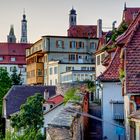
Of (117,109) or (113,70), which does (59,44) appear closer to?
(117,109)

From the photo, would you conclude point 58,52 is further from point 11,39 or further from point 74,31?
point 11,39

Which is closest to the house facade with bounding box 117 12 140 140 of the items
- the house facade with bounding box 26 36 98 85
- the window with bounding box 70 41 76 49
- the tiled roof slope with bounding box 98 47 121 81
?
the tiled roof slope with bounding box 98 47 121 81

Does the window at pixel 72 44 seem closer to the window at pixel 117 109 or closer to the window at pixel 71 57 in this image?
the window at pixel 71 57

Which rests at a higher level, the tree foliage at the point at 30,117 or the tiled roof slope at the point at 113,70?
the tiled roof slope at the point at 113,70

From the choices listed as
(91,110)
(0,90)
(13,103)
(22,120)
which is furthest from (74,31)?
(91,110)

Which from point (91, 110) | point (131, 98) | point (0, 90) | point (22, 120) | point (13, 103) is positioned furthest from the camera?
point (0, 90)

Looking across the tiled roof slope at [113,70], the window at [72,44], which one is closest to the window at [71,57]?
the window at [72,44]

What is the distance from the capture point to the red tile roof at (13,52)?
133125mm

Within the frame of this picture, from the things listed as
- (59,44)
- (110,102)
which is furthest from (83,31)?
(110,102)

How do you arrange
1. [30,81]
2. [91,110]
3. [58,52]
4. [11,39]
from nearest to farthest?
1. [91,110]
2. [58,52]
3. [30,81]
4. [11,39]

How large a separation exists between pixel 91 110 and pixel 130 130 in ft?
54.5

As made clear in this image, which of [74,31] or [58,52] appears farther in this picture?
[74,31]

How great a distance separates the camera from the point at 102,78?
21.3m

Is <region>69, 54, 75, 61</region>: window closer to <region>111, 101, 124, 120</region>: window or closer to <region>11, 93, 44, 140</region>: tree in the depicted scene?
<region>11, 93, 44, 140</region>: tree
